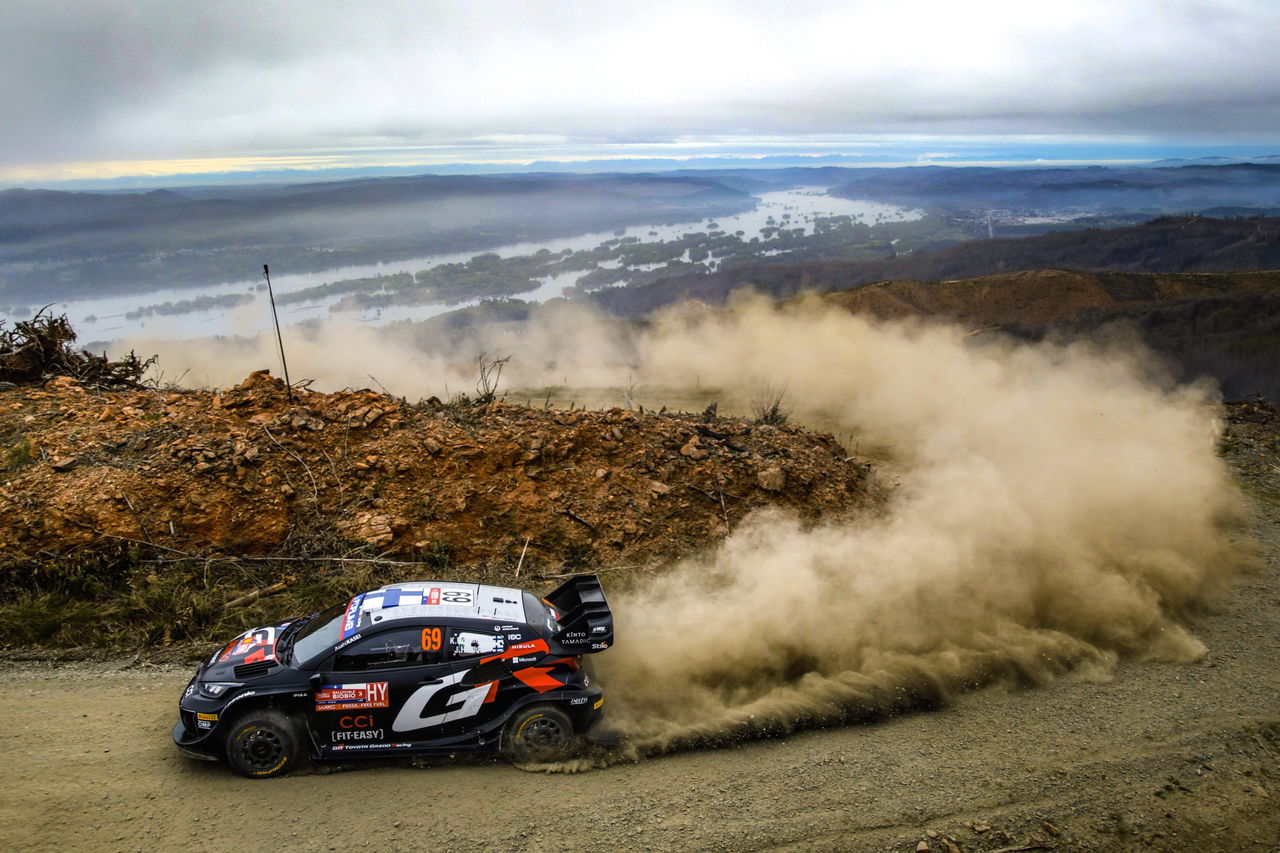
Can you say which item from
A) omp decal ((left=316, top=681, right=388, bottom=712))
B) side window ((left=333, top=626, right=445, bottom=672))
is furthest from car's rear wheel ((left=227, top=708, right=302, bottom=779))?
side window ((left=333, top=626, right=445, bottom=672))

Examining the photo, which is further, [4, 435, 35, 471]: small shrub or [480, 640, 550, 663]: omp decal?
[4, 435, 35, 471]: small shrub

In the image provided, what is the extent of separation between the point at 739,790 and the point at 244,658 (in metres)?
4.84

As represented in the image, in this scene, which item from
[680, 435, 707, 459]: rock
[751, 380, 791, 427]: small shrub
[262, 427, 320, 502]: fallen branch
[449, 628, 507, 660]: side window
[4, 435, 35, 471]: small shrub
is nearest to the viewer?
[449, 628, 507, 660]: side window

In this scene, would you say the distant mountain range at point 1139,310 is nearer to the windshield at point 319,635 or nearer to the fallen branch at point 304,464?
the fallen branch at point 304,464

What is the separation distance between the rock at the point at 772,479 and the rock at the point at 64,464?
1066 centimetres

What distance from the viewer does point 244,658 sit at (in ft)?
23.6

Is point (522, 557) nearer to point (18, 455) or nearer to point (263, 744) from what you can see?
point (263, 744)

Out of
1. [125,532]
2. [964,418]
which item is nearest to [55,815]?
[125,532]

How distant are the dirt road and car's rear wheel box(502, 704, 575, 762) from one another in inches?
8.5

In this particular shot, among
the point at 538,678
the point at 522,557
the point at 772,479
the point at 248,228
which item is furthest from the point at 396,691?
the point at 248,228

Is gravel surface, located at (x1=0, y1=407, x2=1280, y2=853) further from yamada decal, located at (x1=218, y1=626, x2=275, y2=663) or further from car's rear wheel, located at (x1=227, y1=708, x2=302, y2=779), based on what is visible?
yamada decal, located at (x1=218, y1=626, x2=275, y2=663)

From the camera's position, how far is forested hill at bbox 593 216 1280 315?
237 ft

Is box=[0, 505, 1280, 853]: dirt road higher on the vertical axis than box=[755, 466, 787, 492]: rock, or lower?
lower

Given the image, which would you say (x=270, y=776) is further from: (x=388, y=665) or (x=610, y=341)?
(x=610, y=341)
